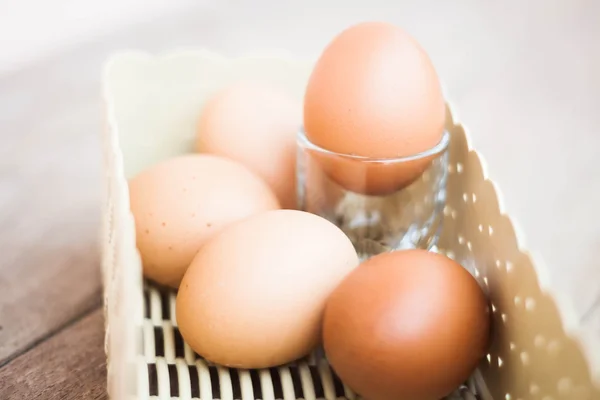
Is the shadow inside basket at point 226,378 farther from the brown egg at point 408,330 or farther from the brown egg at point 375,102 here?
the brown egg at point 375,102

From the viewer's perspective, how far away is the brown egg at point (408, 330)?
40 centimetres

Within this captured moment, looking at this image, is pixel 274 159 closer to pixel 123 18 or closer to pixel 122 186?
pixel 122 186

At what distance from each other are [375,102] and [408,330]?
17cm

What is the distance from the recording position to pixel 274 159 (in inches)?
23.2

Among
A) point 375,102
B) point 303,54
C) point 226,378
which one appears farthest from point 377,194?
point 303,54

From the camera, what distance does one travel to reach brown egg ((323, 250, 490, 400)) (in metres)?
0.40

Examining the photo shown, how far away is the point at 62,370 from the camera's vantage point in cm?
49

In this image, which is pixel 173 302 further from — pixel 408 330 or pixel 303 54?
pixel 303 54

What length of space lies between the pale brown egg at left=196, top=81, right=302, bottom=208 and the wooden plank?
19 centimetres

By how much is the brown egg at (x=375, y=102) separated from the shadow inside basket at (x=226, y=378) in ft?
0.51

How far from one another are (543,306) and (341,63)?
0.24 metres

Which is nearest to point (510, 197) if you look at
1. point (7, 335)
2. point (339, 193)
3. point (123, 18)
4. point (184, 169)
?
point (339, 193)

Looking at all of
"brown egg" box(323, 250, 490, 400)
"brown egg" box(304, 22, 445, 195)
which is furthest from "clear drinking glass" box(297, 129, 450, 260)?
"brown egg" box(323, 250, 490, 400)

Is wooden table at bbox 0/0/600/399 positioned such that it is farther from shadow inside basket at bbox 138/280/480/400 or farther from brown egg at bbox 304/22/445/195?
brown egg at bbox 304/22/445/195
